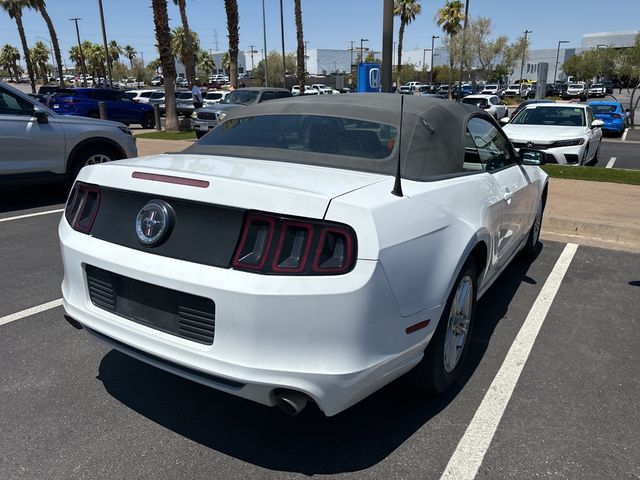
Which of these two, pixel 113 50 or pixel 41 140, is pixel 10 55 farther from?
pixel 41 140

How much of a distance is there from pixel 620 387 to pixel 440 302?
1.46 meters

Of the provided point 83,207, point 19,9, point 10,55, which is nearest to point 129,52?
point 10,55

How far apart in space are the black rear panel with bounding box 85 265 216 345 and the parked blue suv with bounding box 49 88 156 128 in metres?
21.8

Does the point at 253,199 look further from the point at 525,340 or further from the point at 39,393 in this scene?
the point at 525,340

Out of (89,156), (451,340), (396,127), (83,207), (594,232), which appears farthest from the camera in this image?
(89,156)

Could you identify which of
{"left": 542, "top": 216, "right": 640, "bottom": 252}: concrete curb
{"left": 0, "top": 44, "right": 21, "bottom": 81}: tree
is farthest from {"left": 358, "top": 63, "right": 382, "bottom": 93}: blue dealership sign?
{"left": 0, "top": 44, "right": 21, "bottom": 81}: tree

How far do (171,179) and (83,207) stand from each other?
2.26ft

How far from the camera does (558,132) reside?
11.3 m

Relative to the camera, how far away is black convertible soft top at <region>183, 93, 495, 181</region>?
9.95ft

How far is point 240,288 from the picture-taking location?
2.19 metres

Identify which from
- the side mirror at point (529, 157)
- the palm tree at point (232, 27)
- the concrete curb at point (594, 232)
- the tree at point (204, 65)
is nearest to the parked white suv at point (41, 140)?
the side mirror at point (529, 157)

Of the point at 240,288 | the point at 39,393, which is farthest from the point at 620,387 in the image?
the point at 39,393

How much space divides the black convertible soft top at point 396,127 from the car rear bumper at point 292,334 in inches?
37.3

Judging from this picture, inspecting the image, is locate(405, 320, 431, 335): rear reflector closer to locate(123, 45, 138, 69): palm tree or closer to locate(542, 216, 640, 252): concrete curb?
locate(542, 216, 640, 252): concrete curb
